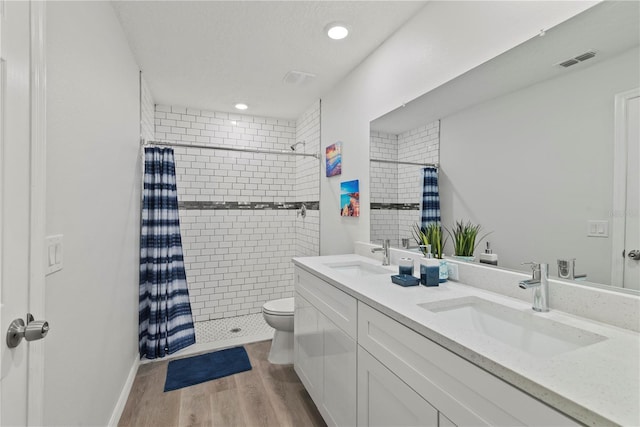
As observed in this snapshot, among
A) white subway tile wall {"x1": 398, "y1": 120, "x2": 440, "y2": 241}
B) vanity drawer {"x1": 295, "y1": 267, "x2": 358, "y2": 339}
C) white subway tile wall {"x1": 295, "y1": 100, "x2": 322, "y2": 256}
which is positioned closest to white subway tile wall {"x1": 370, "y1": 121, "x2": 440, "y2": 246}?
white subway tile wall {"x1": 398, "y1": 120, "x2": 440, "y2": 241}

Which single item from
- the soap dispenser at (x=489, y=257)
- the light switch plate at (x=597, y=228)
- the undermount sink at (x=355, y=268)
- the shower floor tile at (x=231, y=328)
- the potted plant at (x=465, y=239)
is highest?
the light switch plate at (x=597, y=228)

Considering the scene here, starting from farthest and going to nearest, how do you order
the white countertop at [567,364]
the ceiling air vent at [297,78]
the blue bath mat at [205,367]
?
1. the ceiling air vent at [297,78]
2. the blue bath mat at [205,367]
3. the white countertop at [567,364]

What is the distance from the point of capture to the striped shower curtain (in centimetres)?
182

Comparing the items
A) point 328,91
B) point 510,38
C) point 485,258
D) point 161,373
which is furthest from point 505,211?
point 161,373

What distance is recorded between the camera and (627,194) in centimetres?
100

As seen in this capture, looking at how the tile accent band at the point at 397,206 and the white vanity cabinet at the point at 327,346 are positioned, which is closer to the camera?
the white vanity cabinet at the point at 327,346

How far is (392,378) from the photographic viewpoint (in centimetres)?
112

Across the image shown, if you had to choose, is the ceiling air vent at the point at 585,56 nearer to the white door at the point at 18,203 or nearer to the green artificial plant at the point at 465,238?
the green artificial plant at the point at 465,238

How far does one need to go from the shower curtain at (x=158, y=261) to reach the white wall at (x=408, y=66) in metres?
1.48

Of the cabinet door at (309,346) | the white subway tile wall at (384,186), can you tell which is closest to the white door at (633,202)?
the white subway tile wall at (384,186)

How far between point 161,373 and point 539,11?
10.7 feet

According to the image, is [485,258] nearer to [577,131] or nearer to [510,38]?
[577,131]

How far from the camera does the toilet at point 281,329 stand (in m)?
2.49

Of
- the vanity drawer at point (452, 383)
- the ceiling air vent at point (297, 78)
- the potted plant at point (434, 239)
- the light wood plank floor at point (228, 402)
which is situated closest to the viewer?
the vanity drawer at point (452, 383)
